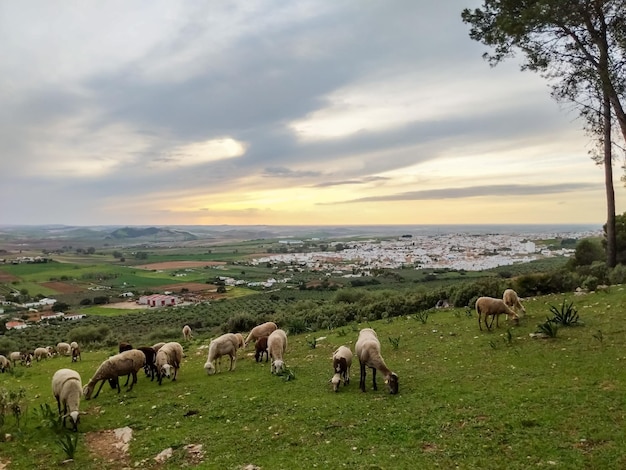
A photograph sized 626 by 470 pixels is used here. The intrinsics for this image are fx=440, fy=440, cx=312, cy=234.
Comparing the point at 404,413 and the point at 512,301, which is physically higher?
the point at 512,301

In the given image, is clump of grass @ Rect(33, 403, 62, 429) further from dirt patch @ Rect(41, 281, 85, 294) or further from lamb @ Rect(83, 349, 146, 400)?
dirt patch @ Rect(41, 281, 85, 294)

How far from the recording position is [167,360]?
615 inches

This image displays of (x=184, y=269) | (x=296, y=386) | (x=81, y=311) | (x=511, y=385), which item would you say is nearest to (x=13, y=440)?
(x=296, y=386)

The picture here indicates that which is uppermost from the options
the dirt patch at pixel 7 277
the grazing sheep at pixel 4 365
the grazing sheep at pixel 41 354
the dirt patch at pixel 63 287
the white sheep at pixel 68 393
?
the white sheep at pixel 68 393

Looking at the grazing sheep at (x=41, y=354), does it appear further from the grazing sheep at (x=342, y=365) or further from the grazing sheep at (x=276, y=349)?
the grazing sheep at (x=342, y=365)

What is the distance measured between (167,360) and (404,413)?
9.57m

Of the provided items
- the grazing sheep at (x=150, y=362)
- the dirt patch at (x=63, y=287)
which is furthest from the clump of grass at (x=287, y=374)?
the dirt patch at (x=63, y=287)

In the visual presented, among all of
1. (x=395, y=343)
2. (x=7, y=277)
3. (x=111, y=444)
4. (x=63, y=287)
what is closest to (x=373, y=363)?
(x=395, y=343)

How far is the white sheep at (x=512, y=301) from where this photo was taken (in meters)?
17.2

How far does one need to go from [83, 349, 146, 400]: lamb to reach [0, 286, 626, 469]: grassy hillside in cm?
49

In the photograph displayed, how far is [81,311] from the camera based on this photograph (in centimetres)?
6756

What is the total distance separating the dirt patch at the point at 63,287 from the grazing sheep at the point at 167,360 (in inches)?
3253

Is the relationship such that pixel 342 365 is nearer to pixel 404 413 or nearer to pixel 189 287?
pixel 404 413

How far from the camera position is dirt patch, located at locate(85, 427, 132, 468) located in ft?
29.7
